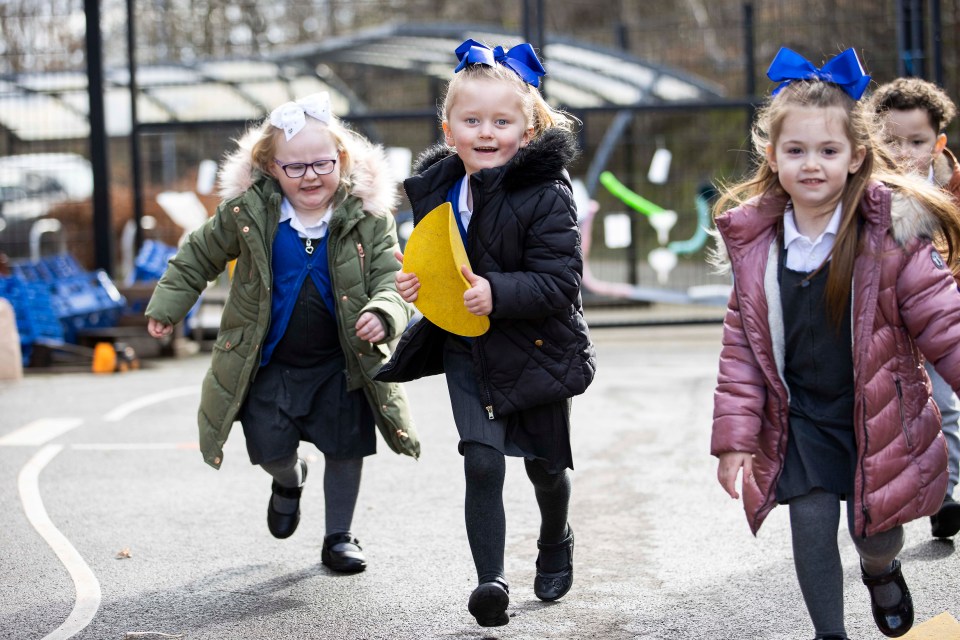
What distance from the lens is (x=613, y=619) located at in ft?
14.0

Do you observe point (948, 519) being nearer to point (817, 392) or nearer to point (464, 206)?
point (817, 392)

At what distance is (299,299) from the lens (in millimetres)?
4797

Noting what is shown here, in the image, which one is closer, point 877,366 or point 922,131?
point 877,366

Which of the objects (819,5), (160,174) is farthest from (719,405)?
(819,5)

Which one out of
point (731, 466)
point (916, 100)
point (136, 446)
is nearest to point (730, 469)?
point (731, 466)

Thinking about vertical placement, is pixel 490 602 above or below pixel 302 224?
below

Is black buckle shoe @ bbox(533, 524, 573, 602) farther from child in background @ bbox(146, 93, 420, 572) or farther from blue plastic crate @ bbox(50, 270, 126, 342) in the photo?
blue plastic crate @ bbox(50, 270, 126, 342)

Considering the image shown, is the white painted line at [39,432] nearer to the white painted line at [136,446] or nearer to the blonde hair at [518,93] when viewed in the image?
the white painted line at [136,446]

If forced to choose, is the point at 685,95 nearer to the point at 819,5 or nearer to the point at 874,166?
the point at 819,5

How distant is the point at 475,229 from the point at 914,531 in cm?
228

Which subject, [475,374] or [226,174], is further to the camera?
[226,174]

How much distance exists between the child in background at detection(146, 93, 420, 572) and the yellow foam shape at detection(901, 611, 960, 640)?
6.11 ft

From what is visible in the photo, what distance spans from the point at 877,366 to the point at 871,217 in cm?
41

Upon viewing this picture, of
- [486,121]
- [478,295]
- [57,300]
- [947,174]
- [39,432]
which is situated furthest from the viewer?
[57,300]
